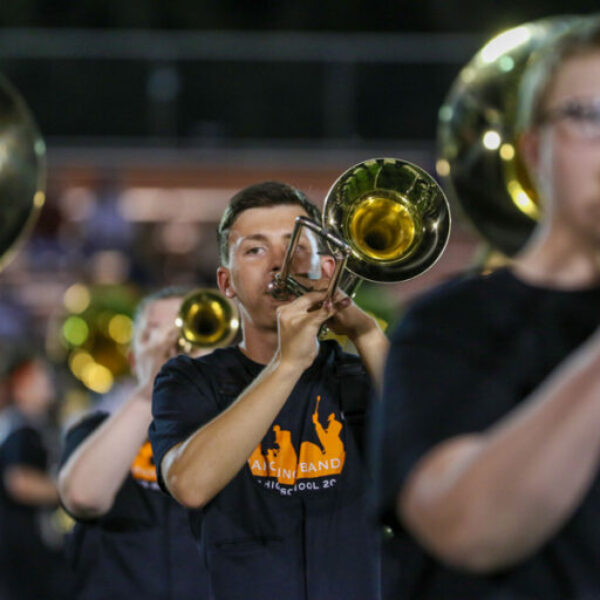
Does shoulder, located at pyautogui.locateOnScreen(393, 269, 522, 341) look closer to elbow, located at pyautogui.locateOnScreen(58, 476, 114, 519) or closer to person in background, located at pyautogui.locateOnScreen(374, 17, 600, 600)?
person in background, located at pyautogui.locateOnScreen(374, 17, 600, 600)

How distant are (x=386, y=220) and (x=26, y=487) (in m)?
3.60

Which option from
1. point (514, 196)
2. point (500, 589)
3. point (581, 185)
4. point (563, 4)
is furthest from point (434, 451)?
point (563, 4)

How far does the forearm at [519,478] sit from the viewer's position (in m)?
1.16

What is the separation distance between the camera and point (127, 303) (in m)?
6.81

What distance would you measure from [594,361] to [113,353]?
529 cm

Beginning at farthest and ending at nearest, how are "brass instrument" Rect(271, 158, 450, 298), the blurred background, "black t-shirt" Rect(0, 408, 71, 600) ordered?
the blurred background
"black t-shirt" Rect(0, 408, 71, 600)
"brass instrument" Rect(271, 158, 450, 298)

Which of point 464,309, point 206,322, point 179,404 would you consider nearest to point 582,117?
point 464,309

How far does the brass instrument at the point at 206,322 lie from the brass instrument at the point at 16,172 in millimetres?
635

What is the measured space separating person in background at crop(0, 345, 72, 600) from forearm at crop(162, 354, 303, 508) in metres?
3.51

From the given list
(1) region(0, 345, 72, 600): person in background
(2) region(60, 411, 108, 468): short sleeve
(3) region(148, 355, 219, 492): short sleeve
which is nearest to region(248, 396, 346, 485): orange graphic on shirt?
(3) region(148, 355, 219, 492): short sleeve

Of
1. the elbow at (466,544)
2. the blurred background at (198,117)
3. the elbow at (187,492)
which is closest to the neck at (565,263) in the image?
the elbow at (466,544)

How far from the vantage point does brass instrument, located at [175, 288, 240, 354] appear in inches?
130

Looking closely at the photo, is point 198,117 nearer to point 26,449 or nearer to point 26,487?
point 26,449

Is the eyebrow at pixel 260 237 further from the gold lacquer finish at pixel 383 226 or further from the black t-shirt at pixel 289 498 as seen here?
the black t-shirt at pixel 289 498
